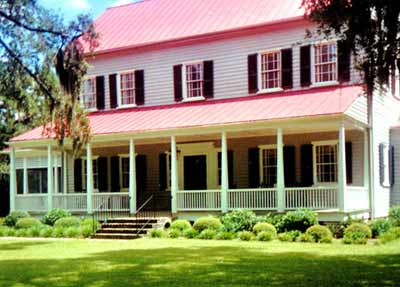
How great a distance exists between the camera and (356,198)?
21.4 metres

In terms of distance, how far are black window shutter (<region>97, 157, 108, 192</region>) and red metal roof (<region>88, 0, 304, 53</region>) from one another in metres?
4.87

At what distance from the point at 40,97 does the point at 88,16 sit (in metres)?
3.60

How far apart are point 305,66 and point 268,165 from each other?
158 inches

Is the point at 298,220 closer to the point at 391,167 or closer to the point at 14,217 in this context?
the point at 391,167

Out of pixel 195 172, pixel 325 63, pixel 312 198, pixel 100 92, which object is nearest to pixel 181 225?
pixel 312 198

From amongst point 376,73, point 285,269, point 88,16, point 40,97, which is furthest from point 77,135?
point 376,73

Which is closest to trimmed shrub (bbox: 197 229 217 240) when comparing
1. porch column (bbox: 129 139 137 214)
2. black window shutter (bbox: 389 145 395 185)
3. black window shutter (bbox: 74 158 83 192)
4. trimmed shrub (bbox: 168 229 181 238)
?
trimmed shrub (bbox: 168 229 181 238)

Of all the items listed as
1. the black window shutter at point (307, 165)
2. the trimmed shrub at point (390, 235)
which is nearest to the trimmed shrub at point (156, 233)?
the black window shutter at point (307, 165)

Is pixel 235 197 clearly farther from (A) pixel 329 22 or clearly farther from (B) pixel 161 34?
(A) pixel 329 22

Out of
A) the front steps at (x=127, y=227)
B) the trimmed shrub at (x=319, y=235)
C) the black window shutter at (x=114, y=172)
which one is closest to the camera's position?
the trimmed shrub at (x=319, y=235)

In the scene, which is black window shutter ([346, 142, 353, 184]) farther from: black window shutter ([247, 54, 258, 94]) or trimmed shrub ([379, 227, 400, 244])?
black window shutter ([247, 54, 258, 94])

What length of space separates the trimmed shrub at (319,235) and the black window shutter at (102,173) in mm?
12211

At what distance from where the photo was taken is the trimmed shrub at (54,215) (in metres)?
24.5

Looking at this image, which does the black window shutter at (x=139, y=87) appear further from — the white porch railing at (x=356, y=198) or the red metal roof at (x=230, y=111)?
the white porch railing at (x=356, y=198)
